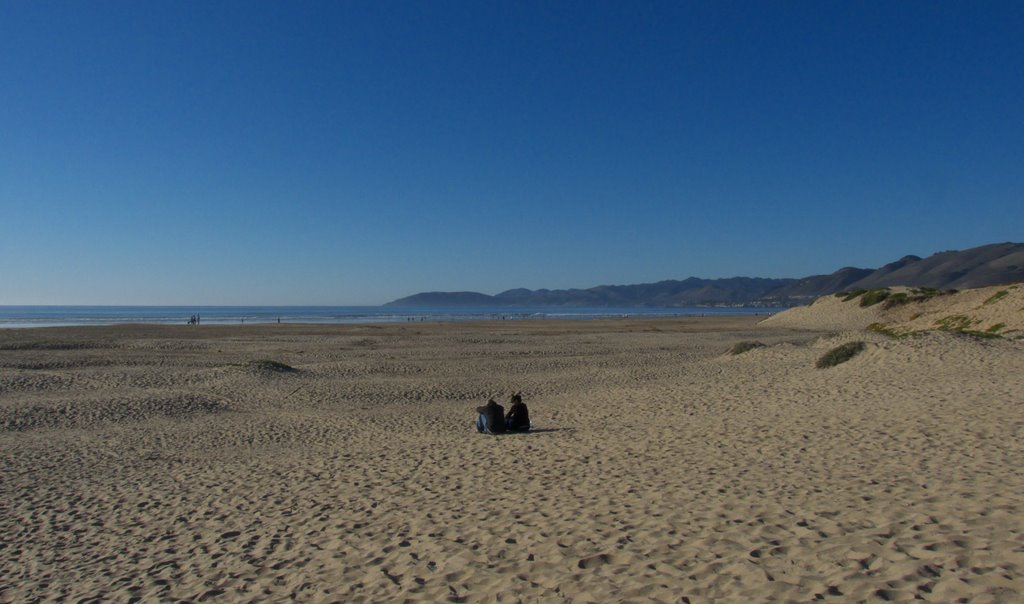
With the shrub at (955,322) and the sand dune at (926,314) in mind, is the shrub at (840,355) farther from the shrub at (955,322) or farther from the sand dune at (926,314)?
the shrub at (955,322)

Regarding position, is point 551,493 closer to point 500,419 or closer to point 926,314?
point 500,419

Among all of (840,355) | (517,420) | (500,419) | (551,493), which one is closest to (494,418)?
(500,419)

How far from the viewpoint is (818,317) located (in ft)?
188

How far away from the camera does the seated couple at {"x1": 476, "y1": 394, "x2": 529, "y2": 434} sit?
1392 cm

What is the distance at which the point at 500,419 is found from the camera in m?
14.0

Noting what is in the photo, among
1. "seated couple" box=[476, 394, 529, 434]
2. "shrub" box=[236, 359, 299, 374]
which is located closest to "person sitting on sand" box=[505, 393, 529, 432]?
"seated couple" box=[476, 394, 529, 434]

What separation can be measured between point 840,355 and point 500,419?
12.6 metres

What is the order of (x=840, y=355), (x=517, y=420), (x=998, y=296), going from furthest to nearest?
(x=998, y=296) → (x=840, y=355) → (x=517, y=420)

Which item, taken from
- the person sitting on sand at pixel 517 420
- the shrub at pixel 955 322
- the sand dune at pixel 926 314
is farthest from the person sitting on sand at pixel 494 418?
the shrub at pixel 955 322

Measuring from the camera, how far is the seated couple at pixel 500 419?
13.9 meters

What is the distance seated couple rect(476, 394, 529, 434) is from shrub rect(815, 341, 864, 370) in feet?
37.0

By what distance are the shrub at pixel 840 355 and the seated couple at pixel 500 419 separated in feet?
37.0

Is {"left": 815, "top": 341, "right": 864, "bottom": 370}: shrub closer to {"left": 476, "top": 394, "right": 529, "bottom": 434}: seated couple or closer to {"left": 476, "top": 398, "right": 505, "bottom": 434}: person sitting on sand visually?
{"left": 476, "top": 394, "right": 529, "bottom": 434}: seated couple

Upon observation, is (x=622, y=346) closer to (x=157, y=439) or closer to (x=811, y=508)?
(x=157, y=439)
